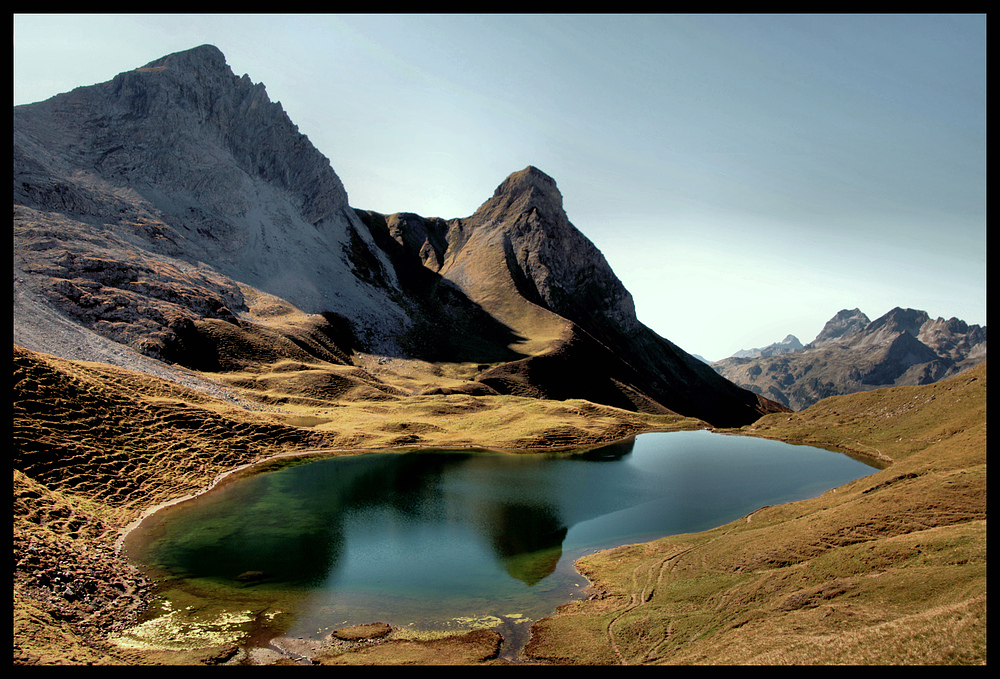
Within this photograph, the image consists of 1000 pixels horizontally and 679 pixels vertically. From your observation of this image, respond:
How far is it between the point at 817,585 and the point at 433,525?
3524cm

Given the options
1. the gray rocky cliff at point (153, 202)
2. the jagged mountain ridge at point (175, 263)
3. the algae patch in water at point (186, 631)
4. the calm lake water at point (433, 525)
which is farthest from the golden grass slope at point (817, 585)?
the gray rocky cliff at point (153, 202)

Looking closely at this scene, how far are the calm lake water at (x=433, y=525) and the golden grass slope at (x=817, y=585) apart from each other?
4961 mm

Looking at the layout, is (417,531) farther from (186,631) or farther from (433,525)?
(186,631)

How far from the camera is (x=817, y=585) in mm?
29312

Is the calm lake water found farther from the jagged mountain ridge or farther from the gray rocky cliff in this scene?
the gray rocky cliff

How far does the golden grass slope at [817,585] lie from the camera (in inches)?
840

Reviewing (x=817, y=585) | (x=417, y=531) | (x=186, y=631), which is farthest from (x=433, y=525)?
(x=817, y=585)

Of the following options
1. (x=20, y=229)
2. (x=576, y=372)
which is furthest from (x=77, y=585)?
(x=576, y=372)

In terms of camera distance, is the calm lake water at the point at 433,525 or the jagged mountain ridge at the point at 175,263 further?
the jagged mountain ridge at the point at 175,263

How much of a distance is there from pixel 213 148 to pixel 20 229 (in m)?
84.2

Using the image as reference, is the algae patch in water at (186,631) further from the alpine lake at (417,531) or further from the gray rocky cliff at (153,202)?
the gray rocky cliff at (153,202)

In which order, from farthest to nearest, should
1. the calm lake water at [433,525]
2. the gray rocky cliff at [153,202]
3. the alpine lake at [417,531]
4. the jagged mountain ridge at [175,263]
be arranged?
the gray rocky cliff at [153,202], the jagged mountain ridge at [175,263], the calm lake water at [433,525], the alpine lake at [417,531]

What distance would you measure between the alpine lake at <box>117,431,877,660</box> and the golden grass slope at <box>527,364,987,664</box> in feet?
15.1
